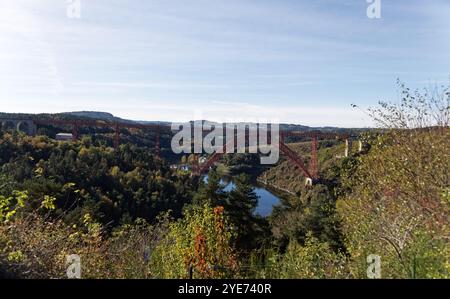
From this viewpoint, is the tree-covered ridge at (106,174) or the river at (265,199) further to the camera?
the river at (265,199)

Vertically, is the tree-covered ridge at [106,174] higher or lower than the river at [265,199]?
higher

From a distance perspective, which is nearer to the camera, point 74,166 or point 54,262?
point 54,262

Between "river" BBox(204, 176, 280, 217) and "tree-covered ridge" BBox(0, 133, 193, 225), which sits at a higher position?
"tree-covered ridge" BBox(0, 133, 193, 225)

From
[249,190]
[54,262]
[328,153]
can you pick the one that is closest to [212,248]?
[54,262]

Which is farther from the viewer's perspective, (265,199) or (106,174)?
(265,199)

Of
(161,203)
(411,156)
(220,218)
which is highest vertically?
(411,156)

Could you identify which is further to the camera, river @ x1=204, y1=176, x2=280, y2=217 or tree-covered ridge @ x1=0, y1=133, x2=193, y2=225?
river @ x1=204, y1=176, x2=280, y2=217

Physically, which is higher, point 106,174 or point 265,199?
point 106,174

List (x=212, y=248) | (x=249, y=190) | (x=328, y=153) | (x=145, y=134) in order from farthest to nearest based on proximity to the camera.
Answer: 1. (x=145, y=134)
2. (x=328, y=153)
3. (x=249, y=190)
4. (x=212, y=248)

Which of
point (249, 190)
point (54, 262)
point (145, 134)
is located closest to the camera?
point (54, 262)
